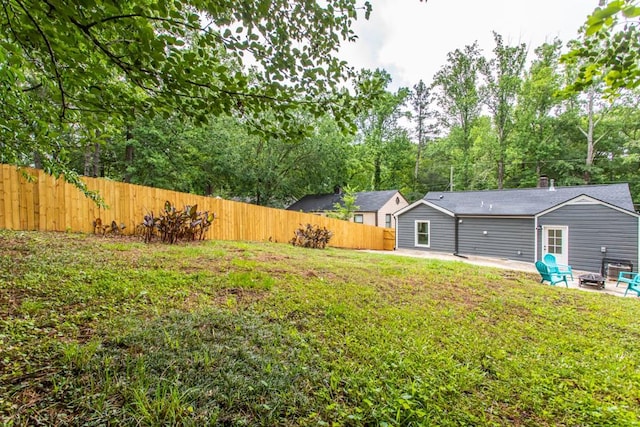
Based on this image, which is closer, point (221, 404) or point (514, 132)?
point (221, 404)

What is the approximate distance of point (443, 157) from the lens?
2691 centimetres

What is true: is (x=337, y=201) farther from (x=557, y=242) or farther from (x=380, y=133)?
(x=557, y=242)

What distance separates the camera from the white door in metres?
10.9

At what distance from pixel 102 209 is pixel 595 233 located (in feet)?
50.2

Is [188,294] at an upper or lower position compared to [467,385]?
upper

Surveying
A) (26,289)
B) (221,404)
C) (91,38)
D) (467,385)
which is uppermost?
(91,38)

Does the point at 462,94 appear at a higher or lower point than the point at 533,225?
higher

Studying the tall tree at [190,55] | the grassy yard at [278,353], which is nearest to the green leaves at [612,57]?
the tall tree at [190,55]

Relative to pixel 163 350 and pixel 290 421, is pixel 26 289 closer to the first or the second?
pixel 163 350

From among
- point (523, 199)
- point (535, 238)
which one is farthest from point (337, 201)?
point (535, 238)

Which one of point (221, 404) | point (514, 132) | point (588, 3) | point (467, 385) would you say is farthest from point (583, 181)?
point (221, 404)

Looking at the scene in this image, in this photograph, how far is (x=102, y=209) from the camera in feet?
21.2

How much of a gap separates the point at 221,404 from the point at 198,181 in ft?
63.5

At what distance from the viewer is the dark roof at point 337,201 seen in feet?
68.5
